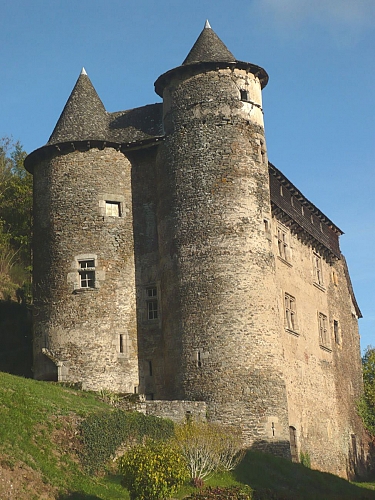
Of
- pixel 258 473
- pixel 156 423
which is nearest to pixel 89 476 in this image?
pixel 156 423

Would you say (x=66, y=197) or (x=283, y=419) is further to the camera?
(x=66, y=197)

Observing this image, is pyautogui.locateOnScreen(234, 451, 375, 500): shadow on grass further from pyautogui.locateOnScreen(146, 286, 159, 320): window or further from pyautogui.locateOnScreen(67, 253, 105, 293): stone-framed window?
pyautogui.locateOnScreen(67, 253, 105, 293): stone-framed window

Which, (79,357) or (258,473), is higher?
(79,357)

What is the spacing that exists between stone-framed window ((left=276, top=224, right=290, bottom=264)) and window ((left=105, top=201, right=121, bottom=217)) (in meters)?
7.15

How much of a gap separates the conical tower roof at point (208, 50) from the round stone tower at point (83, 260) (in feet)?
15.5

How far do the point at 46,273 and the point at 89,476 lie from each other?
1153cm

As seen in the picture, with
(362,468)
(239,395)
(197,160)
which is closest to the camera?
(239,395)

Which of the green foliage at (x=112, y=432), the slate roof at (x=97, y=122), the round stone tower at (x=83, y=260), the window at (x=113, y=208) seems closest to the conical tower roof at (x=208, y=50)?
the slate roof at (x=97, y=122)

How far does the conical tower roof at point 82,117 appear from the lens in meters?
33.4

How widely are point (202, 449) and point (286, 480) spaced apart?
4394 millimetres

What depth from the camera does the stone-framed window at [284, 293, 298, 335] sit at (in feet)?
115

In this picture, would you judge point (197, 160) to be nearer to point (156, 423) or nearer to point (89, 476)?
point (156, 423)

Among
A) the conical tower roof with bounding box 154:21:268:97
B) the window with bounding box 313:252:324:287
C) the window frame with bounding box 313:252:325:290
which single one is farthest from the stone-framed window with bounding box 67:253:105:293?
the window with bounding box 313:252:324:287

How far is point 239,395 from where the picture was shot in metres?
28.9
